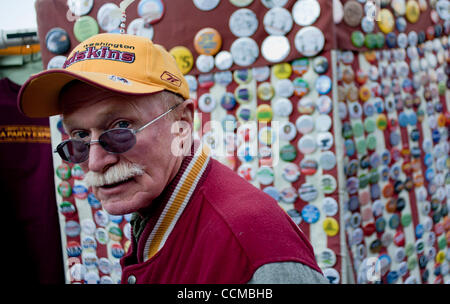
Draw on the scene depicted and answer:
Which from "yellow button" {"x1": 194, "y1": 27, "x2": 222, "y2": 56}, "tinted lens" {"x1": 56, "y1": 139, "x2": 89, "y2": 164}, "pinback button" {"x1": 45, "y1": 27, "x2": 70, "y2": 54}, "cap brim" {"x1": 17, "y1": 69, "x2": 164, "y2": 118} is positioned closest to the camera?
"cap brim" {"x1": 17, "y1": 69, "x2": 164, "y2": 118}

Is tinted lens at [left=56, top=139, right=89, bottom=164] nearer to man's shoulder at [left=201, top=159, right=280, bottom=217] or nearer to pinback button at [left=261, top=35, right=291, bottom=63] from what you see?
man's shoulder at [left=201, top=159, right=280, bottom=217]

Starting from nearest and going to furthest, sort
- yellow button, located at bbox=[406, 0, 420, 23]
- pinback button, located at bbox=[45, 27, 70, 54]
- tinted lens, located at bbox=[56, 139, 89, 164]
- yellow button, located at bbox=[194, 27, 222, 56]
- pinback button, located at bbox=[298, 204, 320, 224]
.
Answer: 1. tinted lens, located at bbox=[56, 139, 89, 164]
2. pinback button, located at bbox=[298, 204, 320, 224]
3. yellow button, located at bbox=[194, 27, 222, 56]
4. yellow button, located at bbox=[406, 0, 420, 23]
5. pinback button, located at bbox=[45, 27, 70, 54]

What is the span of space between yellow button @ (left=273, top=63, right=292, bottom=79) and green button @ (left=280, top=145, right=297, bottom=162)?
1.28 feet

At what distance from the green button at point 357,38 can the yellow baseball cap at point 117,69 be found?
1.26 metres

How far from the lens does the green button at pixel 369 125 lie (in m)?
1.89

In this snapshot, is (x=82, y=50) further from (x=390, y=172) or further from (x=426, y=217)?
(x=426, y=217)

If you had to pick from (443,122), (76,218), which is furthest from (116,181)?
(443,122)

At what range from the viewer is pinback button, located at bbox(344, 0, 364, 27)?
1790 millimetres

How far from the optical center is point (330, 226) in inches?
70.4

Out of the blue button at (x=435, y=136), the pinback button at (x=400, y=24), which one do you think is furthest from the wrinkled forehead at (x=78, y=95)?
the blue button at (x=435, y=136)

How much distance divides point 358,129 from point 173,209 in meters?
1.35

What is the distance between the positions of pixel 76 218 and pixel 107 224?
0.29 metres

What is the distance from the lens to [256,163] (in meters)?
1.96

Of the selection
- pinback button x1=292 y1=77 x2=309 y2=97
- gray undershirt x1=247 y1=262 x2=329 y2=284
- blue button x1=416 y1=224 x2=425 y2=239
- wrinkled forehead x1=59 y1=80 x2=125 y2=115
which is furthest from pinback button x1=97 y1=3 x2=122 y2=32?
blue button x1=416 y1=224 x2=425 y2=239
